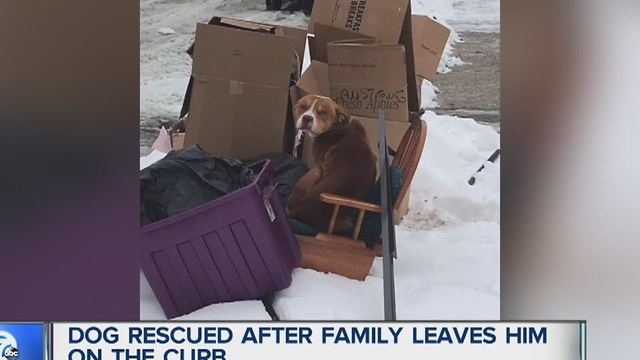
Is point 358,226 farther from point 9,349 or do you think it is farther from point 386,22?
point 9,349

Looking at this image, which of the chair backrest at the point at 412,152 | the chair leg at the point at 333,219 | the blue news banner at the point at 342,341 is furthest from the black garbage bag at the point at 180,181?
the chair backrest at the point at 412,152

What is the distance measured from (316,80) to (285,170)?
35cm

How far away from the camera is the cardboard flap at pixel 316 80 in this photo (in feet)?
8.15

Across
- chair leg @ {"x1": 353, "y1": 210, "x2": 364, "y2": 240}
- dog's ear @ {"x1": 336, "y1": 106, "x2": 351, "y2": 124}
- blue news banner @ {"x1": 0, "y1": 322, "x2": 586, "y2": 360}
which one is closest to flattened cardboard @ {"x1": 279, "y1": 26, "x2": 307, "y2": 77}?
dog's ear @ {"x1": 336, "y1": 106, "x2": 351, "y2": 124}

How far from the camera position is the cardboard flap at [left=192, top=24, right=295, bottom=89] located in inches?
97.4

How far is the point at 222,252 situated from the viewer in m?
2.47

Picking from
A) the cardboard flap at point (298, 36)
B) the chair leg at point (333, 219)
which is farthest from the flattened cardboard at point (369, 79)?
the chair leg at point (333, 219)

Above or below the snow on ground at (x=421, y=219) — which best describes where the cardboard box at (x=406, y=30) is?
above

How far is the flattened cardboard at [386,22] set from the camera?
246 centimetres

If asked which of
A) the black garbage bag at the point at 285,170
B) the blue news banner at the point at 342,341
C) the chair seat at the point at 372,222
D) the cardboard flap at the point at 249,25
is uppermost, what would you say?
the cardboard flap at the point at 249,25

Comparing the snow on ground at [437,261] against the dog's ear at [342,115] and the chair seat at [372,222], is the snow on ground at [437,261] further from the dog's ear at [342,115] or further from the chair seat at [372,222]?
the dog's ear at [342,115]

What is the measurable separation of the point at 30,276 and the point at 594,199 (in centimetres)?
208

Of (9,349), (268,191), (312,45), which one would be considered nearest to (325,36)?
(312,45)

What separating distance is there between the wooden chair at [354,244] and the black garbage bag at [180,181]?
323 mm
